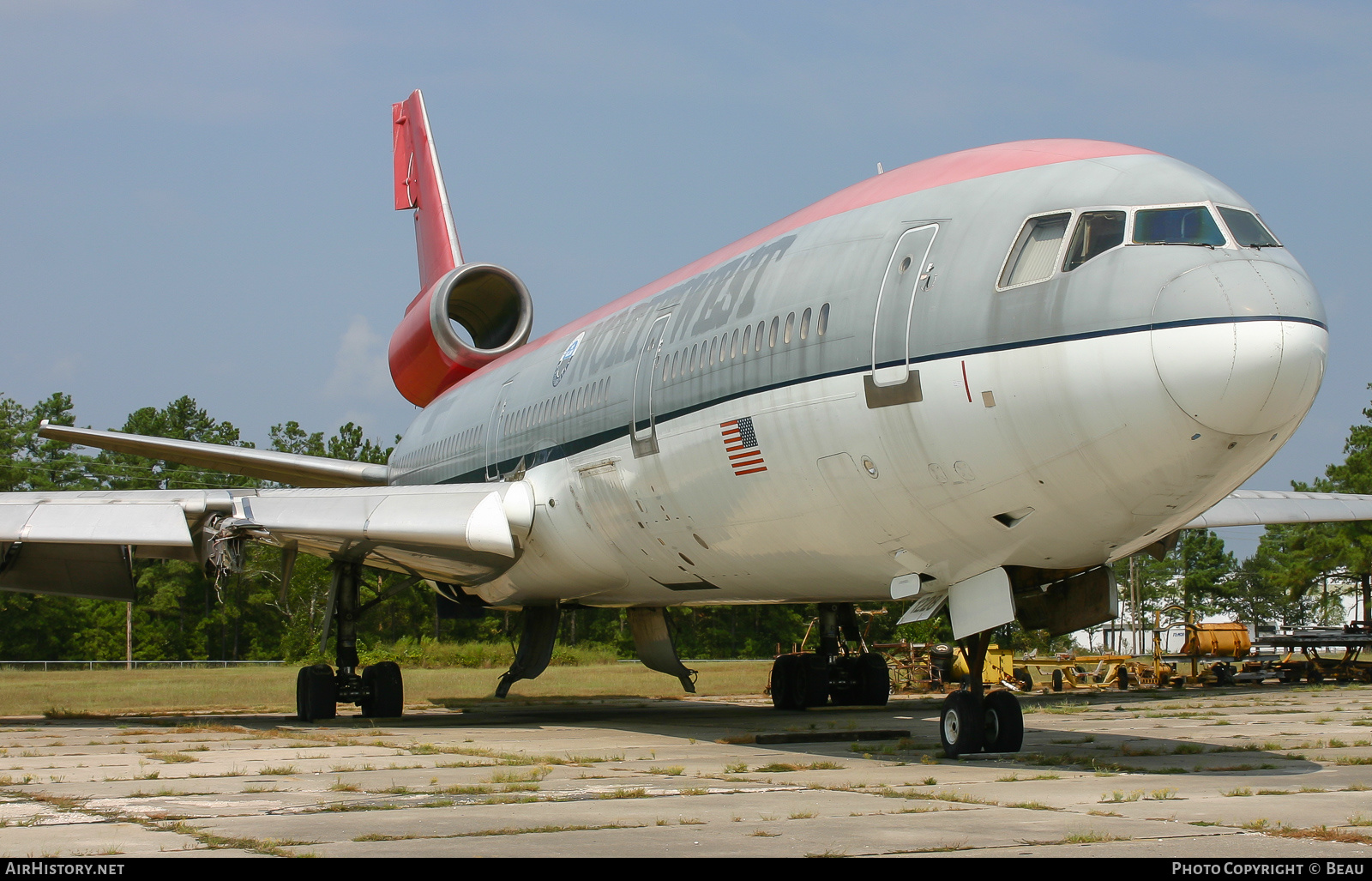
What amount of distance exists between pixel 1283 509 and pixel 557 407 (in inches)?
415

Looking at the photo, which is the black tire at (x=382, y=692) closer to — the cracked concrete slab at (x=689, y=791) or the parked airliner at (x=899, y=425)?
the parked airliner at (x=899, y=425)

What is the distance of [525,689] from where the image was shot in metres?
26.3

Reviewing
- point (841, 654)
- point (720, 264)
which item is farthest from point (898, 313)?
point (841, 654)

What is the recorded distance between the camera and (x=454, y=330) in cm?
2270

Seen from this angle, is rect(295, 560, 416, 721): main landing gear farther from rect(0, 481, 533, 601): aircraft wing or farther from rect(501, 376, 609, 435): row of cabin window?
rect(501, 376, 609, 435): row of cabin window

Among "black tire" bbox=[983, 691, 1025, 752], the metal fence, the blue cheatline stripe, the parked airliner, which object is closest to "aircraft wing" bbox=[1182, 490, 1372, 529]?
the parked airliner

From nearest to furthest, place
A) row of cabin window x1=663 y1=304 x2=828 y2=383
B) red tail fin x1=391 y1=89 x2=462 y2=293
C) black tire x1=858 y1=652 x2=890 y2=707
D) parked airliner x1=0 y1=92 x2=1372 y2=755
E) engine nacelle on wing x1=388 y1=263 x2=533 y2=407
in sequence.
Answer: parked airliner x1=0 y1=92 x2=1372 y2=755, row of cabin window x1=663 y1=304 x2=828 y2=383, black tire x1=858 y1=652 x2=890 y2=707, engine nacelle on wing x1=388 y1=263 x2=533 y2=407, red tail fin x1=391 y1=89 x2=462 y2=293

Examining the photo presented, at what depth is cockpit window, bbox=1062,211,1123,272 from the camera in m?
8.41

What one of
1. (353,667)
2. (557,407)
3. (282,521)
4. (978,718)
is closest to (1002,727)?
(978,718)

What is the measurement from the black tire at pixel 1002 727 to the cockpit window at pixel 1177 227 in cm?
362

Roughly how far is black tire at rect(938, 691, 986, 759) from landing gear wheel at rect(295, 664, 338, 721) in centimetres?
954

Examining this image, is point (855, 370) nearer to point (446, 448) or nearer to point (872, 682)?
point (872, 682)

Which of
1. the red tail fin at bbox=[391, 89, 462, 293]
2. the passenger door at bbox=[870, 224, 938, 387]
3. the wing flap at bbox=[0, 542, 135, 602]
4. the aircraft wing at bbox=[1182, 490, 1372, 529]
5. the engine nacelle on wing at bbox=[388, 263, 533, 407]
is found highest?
the red tail fin at bbox=[391, 89, 462, 293]

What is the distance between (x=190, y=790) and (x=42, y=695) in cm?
1731
